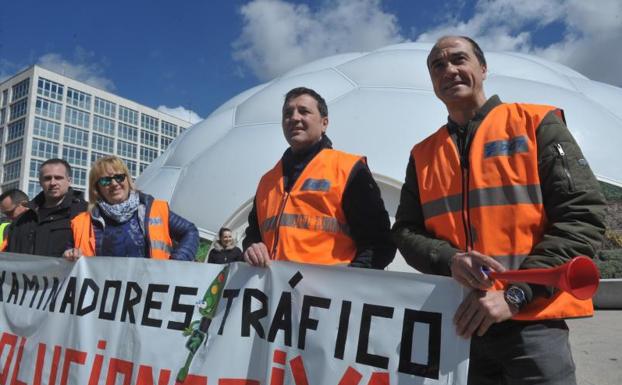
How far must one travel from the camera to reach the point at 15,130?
5972 cm

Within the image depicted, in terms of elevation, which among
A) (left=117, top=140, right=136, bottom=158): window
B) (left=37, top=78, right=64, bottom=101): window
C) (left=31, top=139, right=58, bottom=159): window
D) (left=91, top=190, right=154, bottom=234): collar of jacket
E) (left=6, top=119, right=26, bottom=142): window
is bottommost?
(left=91, top=190, right=154, bottom=234): collar of jacket

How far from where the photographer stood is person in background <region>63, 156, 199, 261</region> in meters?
2.77

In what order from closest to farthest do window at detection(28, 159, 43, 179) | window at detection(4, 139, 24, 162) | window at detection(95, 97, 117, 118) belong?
window at detection(28, 159, 43, 179), window at detection(4, 139, 24, 162), window at detection(95, 97, 117, 118)

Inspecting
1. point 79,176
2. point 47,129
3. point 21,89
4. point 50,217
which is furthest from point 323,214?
point 21,89

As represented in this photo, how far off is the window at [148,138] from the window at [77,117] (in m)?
10.1

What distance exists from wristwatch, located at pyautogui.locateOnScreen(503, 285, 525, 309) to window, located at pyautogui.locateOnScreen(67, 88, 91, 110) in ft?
233

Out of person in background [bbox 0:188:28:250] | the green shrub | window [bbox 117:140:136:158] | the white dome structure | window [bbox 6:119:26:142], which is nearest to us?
person in background [bbox 0:188:28:250]

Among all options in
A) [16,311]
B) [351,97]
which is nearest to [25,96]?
[351,97]

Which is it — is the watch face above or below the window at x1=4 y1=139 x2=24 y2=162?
below

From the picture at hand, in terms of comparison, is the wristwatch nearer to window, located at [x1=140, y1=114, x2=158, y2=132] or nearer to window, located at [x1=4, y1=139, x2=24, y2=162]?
window, located at [x1=4, y1=139, x2=24, y2=162]

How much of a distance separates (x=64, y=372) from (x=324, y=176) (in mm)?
1687

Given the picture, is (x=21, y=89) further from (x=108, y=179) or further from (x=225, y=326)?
(x=225, y=326)

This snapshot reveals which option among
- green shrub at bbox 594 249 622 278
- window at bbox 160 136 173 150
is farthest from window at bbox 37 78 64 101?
green shrub at bbox 594 249 622 278

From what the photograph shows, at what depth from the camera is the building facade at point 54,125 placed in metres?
57.6
